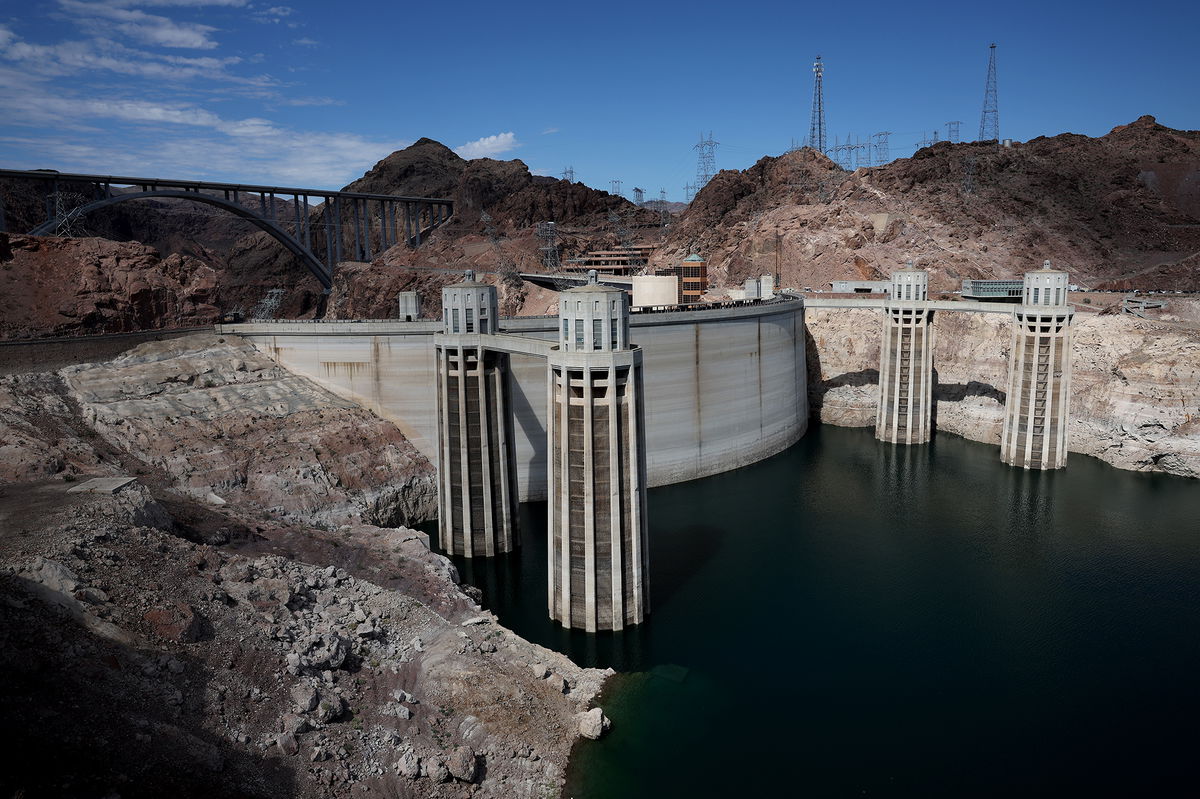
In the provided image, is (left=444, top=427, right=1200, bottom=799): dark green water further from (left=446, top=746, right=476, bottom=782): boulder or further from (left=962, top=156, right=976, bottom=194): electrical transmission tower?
(left=962, top=156, right=976, bottom=194): electrical transmission tower

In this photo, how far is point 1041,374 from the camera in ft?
181

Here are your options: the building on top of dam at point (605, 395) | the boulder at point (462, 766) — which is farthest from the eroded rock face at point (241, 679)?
the building on top of dam at point (605, 395)

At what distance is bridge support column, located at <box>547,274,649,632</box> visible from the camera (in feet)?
104

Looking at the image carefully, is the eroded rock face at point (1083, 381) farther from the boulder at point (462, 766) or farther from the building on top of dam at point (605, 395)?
the boulder at point (462, 766)

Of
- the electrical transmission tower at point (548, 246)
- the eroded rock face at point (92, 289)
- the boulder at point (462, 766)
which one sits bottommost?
the boulder at point (462, 766)

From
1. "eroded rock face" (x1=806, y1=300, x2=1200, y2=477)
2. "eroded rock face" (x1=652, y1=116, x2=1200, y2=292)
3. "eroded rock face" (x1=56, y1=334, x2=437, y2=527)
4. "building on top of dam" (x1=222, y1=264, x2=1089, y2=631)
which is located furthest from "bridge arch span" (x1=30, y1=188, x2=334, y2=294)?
"eroded rock face" (x1=806, y1=300, x2=1200, y2=477)

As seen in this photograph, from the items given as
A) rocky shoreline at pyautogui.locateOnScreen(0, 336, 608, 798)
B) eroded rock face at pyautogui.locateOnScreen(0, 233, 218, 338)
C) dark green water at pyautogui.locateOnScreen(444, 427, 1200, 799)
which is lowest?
dark green water at pyautogui.locateOnScreen(444, 427, 1200, 799)

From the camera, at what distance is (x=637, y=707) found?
2792 cm

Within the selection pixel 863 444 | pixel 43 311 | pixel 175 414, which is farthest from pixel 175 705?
pixel 863 444

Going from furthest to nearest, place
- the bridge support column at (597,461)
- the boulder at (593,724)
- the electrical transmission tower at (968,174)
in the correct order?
the electrical transmission tower at (968,174)
the bridge support column at (597,461)
the boulder at (593,724)

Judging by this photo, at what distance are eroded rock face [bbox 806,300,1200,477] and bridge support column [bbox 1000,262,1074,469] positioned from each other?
4.13 metres

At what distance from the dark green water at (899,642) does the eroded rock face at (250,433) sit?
7.97m

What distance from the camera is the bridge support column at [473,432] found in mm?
39938

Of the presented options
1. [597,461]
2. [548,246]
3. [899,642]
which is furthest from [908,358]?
[548,246]
